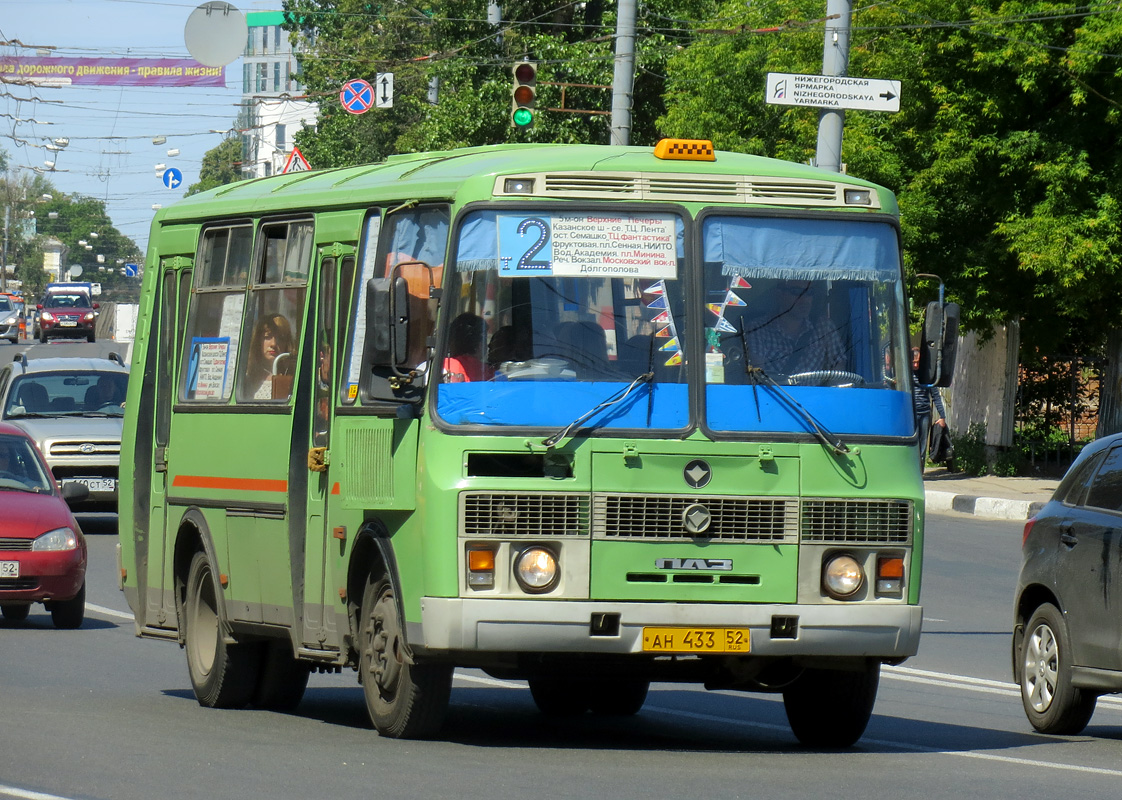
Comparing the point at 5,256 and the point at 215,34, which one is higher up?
the point at 215,34

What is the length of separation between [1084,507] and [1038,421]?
22.3m

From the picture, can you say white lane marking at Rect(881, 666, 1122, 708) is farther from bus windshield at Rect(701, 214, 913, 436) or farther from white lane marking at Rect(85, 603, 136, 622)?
white lane marking at Rect(85, 603, 136, 622)

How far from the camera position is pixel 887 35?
29.6 m

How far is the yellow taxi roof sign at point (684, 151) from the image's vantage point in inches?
354

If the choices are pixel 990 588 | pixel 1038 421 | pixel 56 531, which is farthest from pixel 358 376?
pixel 1038 421

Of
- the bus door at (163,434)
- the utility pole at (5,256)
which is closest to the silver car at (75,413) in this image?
the bus door at (163,434)

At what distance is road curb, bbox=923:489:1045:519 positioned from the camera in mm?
25625

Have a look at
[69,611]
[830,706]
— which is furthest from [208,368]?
[69,611]

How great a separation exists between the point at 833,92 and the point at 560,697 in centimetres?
769

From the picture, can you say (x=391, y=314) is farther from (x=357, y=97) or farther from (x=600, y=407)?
(x=357, y=97)

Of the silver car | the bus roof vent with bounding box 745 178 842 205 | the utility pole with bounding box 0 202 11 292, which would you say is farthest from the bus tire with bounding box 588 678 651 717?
the utility pole with bounding box 0 202 11 292

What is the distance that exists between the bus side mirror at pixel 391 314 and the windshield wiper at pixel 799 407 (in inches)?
58.0

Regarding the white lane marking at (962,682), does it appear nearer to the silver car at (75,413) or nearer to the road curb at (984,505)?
the silver car at (75,413)

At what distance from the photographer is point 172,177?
5166 centimetres
